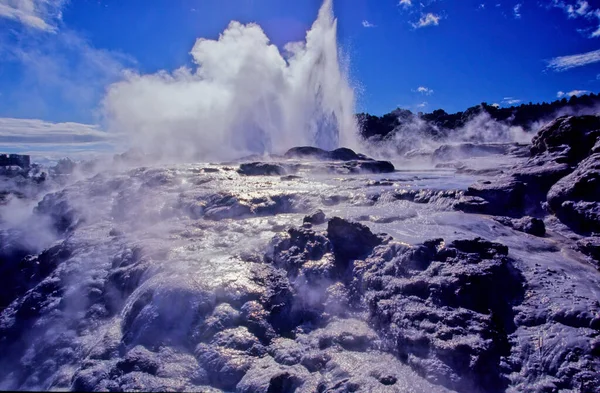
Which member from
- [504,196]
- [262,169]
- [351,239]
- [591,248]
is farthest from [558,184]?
[262,169]

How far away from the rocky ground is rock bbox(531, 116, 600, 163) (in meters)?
0.04

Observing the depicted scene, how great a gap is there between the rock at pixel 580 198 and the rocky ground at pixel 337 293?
3cm

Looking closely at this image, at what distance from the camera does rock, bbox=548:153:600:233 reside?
247 inches

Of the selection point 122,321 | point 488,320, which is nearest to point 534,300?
point 488,320

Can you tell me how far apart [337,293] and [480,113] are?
112 feet

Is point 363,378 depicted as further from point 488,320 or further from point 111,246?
point 111,246

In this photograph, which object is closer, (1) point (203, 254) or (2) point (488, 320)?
(2) point (488, 320)

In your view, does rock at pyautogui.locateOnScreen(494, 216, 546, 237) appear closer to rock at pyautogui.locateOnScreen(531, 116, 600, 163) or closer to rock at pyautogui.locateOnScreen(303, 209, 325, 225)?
rock at pyautogui.locateOnScreen(531, 116, 600, 163)

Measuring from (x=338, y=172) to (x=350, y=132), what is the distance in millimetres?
15359

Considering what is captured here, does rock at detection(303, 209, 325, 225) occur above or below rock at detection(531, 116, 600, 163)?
below

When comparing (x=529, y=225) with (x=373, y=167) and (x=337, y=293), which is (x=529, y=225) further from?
(x=373, y=167)

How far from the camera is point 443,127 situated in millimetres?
35000

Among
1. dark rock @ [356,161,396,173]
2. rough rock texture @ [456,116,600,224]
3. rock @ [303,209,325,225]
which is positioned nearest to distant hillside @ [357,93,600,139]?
dark rock @ [356,161,396,173]

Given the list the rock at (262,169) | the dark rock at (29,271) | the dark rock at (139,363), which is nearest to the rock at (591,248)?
the dark rock at (139,363)
